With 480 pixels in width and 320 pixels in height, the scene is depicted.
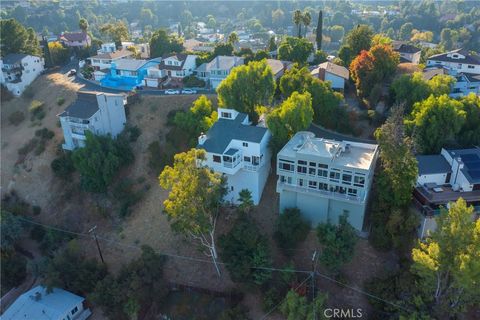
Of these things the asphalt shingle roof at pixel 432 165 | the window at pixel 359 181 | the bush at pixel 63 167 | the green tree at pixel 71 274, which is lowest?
the green tree at pixel 71 274

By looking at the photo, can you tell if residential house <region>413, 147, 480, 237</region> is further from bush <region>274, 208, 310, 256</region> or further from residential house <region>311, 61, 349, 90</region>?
residential house <region>311, 61, 349, 90</region>

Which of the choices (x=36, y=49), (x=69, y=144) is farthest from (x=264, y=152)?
(x=36, y=49)

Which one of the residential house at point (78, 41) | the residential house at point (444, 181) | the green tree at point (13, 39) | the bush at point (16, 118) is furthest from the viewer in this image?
the residential house at point (78, 41)

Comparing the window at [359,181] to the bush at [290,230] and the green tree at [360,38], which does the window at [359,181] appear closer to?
the bush at [290,230]

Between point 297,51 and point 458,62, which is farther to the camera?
point 297,51

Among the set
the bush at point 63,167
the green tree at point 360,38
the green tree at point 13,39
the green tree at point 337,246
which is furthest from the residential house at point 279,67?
the green tree at point 13,39

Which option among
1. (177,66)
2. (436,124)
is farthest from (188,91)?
(436,124)

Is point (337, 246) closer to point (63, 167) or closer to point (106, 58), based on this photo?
point (63, 167)
